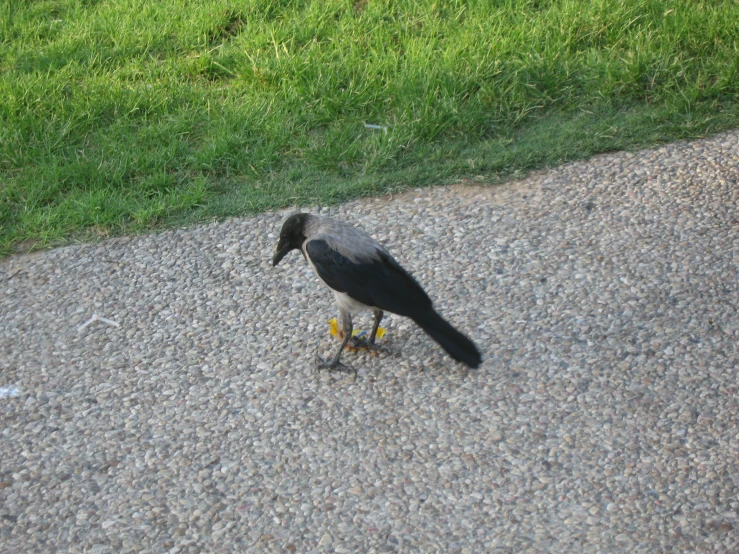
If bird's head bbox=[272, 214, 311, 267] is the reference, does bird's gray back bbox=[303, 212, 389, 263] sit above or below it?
above

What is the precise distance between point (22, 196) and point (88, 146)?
0.72 meters

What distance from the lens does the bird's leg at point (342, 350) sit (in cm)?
457

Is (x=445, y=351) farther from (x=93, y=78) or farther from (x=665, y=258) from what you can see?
(x=93, y=78)

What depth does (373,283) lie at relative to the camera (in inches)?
174

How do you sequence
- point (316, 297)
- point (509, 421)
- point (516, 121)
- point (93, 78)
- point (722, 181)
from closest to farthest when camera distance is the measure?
point (509, 421)
point (316, 297)
point (722, 181)
point (516, 121)
point (93, 78)

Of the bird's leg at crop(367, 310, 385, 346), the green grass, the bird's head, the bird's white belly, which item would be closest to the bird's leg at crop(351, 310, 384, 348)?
the bird's leg at crop(367, 310, 385, 346)

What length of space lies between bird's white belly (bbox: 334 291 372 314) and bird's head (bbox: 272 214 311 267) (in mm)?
449

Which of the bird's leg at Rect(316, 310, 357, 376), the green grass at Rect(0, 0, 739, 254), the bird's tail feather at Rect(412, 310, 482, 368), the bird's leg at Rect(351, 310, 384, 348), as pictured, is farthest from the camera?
the green grass at Rect(0, 0, 739, 254)

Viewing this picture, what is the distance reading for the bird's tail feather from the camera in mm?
4410

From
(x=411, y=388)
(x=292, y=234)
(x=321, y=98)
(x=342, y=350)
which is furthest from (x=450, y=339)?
(x=321, y=98)

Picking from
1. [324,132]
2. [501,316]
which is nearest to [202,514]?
[501,316]

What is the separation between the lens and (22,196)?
20.5 feet

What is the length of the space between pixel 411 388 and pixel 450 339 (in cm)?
32

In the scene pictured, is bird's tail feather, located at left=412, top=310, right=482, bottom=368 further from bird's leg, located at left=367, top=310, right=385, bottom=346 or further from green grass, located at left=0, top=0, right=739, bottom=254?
green grass, located at left=0, top=0, right=739, bottom=254
